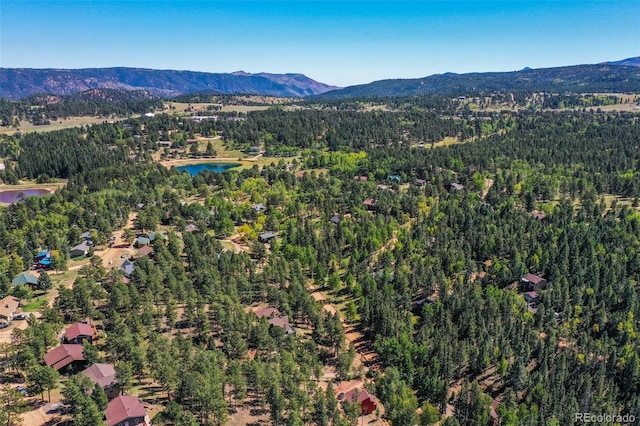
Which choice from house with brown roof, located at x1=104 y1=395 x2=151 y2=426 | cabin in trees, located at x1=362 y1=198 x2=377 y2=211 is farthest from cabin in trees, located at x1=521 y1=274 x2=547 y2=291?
house with brown roof, located at x1=104 y1=395 x2=151 y2=426

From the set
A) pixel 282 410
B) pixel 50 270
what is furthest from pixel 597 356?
pixel 50 270

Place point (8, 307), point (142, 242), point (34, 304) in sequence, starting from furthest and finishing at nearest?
1. point (142, 242)
2. point (34, 304)
3. point (8, 307)

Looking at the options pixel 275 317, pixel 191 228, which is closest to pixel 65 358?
pixel 275 317

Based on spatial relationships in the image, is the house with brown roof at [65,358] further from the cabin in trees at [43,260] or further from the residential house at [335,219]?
the residential house at [335,219]

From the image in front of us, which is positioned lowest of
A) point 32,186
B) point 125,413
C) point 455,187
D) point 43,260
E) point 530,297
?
A: point 530,297

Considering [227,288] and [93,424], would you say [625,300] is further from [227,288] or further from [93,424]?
[93,424]

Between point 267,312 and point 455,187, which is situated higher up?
point 455,187

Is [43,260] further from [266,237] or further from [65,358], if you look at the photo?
[266,237]
